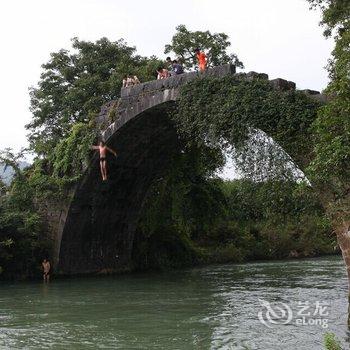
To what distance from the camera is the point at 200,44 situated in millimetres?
29453

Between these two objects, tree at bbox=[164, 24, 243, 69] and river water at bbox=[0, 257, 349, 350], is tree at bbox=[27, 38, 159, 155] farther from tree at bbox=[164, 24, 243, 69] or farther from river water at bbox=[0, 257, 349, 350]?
river water at bbox=[0, 257, 349, 350]

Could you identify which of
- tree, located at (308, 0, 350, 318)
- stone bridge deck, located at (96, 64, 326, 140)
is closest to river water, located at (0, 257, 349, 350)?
tree, located at (308, 0, 350, 318)

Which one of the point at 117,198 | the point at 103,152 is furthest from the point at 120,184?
the point at 103,152

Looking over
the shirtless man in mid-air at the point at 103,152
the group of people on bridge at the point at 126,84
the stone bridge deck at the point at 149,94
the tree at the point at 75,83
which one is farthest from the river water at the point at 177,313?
the tree at the point at 75,83

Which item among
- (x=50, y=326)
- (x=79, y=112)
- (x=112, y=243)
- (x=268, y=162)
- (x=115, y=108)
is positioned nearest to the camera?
(x=50, y=326)

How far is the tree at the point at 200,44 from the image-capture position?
29.4 m

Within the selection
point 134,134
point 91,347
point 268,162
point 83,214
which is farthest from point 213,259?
point 91,347

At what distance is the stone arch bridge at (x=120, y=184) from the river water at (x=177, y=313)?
86.1 inches

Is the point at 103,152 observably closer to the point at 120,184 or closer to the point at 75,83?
the point at 120,184

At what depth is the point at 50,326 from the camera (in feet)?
33.8

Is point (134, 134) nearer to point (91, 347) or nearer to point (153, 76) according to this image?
point (153, 76)

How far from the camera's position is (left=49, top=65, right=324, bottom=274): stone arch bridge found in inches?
648

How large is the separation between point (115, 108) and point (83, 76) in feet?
37.4

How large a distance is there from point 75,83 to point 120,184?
9.12 metres
